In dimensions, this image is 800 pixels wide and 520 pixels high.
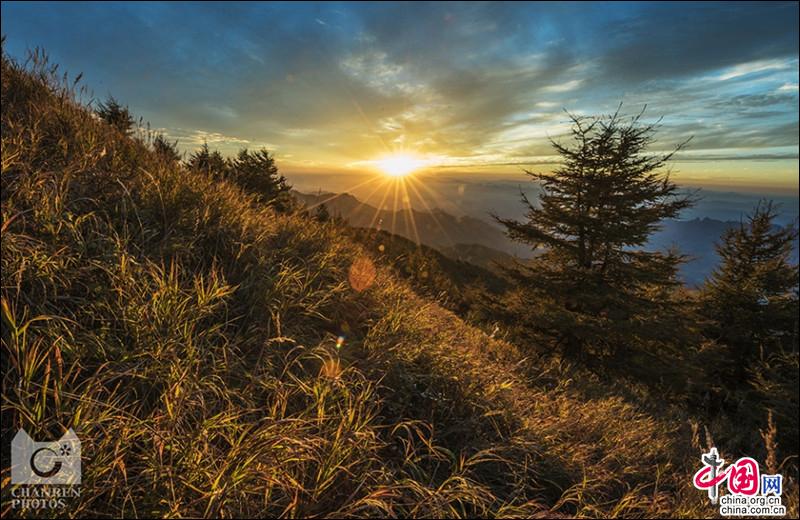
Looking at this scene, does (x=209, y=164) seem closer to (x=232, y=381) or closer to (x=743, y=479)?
(x=232, y=381)

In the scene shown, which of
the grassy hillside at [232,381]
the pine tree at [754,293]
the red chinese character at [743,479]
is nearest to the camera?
the grassy hillside at [232,381]

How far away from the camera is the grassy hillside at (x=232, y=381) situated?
173cm

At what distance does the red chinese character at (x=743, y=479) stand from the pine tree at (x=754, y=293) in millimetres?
13824

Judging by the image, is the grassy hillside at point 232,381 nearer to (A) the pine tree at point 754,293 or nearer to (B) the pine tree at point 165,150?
(B) the pine tree at point 165,150

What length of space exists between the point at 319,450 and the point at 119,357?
136cm

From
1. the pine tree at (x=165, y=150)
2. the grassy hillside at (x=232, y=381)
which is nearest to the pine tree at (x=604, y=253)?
the grassy hillside at (x=232, y=381)

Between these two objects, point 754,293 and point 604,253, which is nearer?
point 604,253

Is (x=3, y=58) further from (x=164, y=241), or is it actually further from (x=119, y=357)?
(x=119, y=357)

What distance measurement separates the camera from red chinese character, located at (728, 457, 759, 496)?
125 inches

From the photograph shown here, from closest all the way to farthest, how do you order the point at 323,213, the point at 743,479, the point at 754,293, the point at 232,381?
1. the point at 232,381
2. the point at 743,479
3. the point at 323,213
4. the point at 754,293

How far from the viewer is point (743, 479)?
3266 millimetres

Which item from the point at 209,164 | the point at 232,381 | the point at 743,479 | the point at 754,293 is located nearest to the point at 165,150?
the point at 209,164

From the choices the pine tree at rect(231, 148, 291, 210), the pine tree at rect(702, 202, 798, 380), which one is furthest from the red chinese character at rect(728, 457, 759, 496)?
the pine tree at rect(702, 202, 798, 380)

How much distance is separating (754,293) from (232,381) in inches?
782
